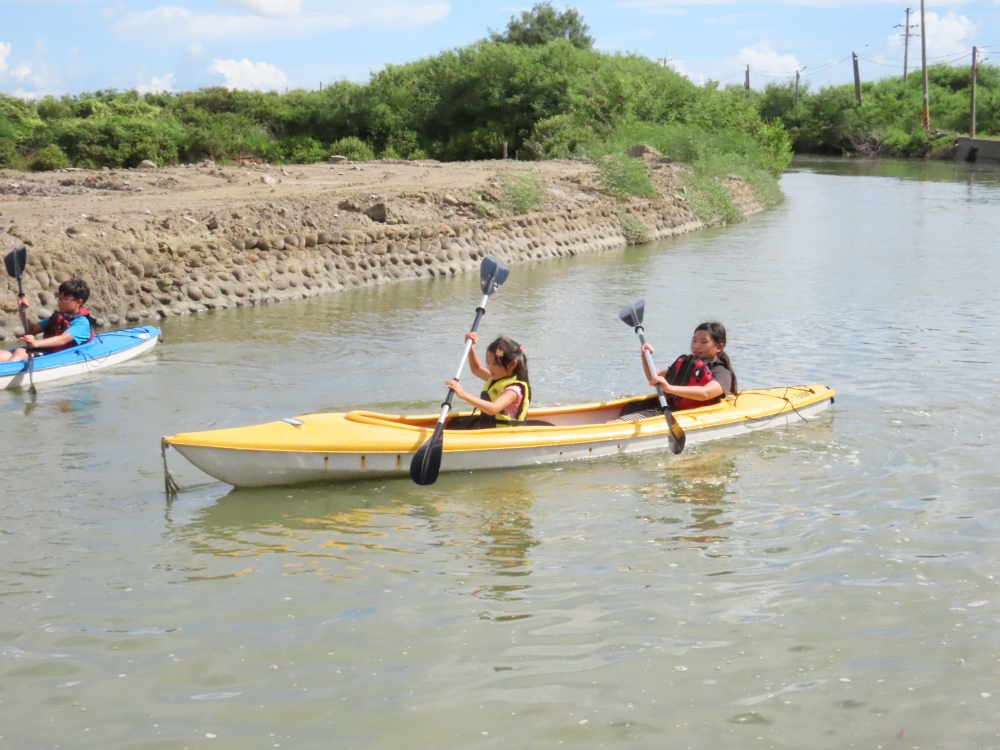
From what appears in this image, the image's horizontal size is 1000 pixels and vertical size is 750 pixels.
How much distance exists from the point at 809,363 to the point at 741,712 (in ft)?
21.7

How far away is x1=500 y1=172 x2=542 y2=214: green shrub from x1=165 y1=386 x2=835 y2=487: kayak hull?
11.9 meters

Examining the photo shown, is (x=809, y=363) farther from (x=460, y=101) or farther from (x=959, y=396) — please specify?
(x=460, y=101)

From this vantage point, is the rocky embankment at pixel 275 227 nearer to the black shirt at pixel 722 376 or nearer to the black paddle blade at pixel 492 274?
the black paddle blade at pixel 492 274

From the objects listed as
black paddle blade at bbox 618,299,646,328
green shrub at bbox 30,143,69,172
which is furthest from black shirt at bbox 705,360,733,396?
green shrub at bbox 30,143,69,172

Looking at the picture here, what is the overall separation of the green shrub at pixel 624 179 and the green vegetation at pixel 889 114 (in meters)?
30.0

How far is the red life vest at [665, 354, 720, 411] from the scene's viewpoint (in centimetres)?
782

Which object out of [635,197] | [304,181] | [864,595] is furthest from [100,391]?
[635,197]

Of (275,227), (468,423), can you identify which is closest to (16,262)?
(275,227)

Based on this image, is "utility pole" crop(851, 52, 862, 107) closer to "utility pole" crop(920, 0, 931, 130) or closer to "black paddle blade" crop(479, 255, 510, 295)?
"utility pole" crop(920, 0, 931, 130)

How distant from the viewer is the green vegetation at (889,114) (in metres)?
52.0

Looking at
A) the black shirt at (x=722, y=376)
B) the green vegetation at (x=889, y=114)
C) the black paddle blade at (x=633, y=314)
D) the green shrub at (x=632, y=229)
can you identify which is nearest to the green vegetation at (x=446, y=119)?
the green shrub at (x=632, y=229)

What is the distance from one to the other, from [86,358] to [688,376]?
17.6 ft

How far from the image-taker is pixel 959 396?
8.88 metres

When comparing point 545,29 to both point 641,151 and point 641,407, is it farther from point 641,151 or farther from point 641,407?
point 641,407
